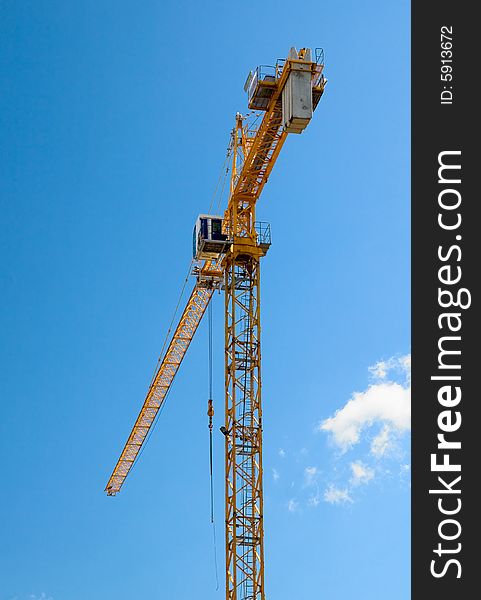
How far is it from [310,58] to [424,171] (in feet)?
78.3

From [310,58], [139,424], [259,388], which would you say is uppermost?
[310,58]

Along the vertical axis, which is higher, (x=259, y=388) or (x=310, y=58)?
(x=310, y=58)

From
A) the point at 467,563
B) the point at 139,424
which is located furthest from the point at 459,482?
the point at 139,424

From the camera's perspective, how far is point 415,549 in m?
23.9

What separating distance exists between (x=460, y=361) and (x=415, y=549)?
4.67 meters

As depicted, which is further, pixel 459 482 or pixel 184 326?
pixel 184 326

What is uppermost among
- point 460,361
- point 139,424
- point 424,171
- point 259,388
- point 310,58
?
point 310,58

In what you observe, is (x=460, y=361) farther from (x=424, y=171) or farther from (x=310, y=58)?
(x=310, y=58)

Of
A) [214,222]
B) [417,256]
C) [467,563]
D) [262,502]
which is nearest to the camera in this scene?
[467,563]

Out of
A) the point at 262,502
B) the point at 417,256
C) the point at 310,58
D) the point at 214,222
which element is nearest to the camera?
the point at 417,256

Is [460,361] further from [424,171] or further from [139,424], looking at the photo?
[139,424]

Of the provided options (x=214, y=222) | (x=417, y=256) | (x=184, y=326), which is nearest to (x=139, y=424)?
(x=184, y=326)

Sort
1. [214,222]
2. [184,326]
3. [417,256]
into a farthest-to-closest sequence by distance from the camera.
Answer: [184,326] → [214,222] → [417,256]

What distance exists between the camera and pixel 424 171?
25.4 meters
